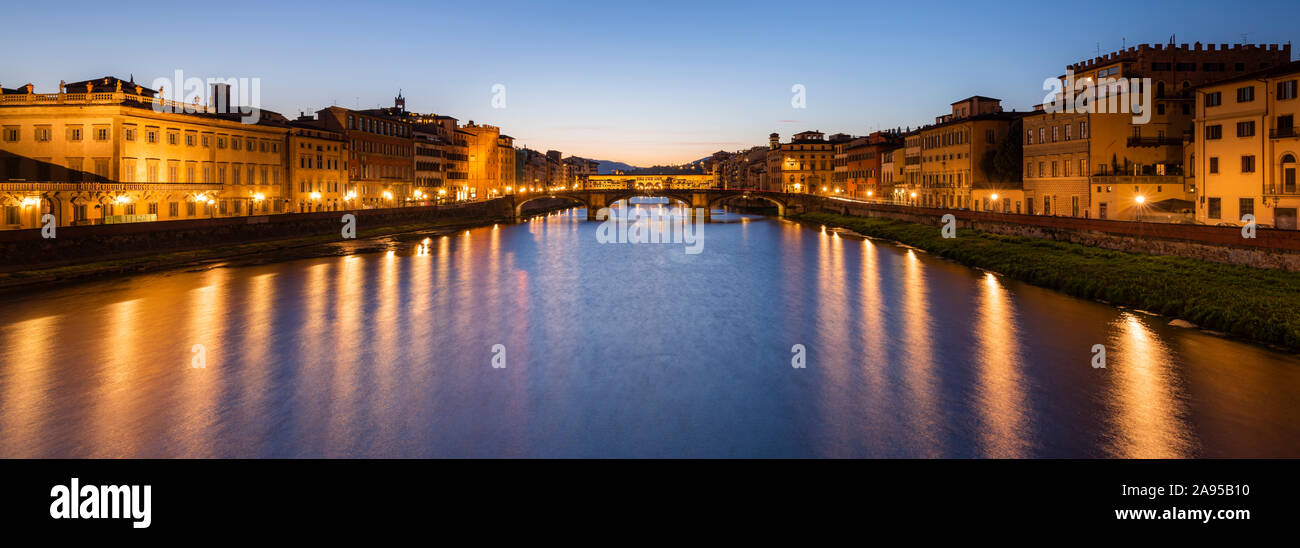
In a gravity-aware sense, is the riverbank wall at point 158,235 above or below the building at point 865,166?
below

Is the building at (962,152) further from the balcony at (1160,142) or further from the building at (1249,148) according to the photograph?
the building at (1249,148)

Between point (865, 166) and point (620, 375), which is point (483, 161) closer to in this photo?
point (865, 166)

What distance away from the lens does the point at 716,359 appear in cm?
1952

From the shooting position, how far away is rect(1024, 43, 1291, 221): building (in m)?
47.4

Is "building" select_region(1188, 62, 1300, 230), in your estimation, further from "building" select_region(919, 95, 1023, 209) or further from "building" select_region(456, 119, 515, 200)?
"building" select_region(456, 119, 515, 200)

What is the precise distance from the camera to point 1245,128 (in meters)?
36.1

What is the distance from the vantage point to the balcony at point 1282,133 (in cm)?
3325

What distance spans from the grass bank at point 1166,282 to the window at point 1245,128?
803cm

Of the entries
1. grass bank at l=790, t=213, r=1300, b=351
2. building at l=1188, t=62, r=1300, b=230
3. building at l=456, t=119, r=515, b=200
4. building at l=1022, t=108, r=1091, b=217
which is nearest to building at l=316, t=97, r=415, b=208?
building at l=456, t=119, r=515, b=200

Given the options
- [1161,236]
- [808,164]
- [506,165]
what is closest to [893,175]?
[808,164]

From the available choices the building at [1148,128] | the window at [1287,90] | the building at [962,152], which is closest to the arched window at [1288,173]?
the window at [1287,90]
